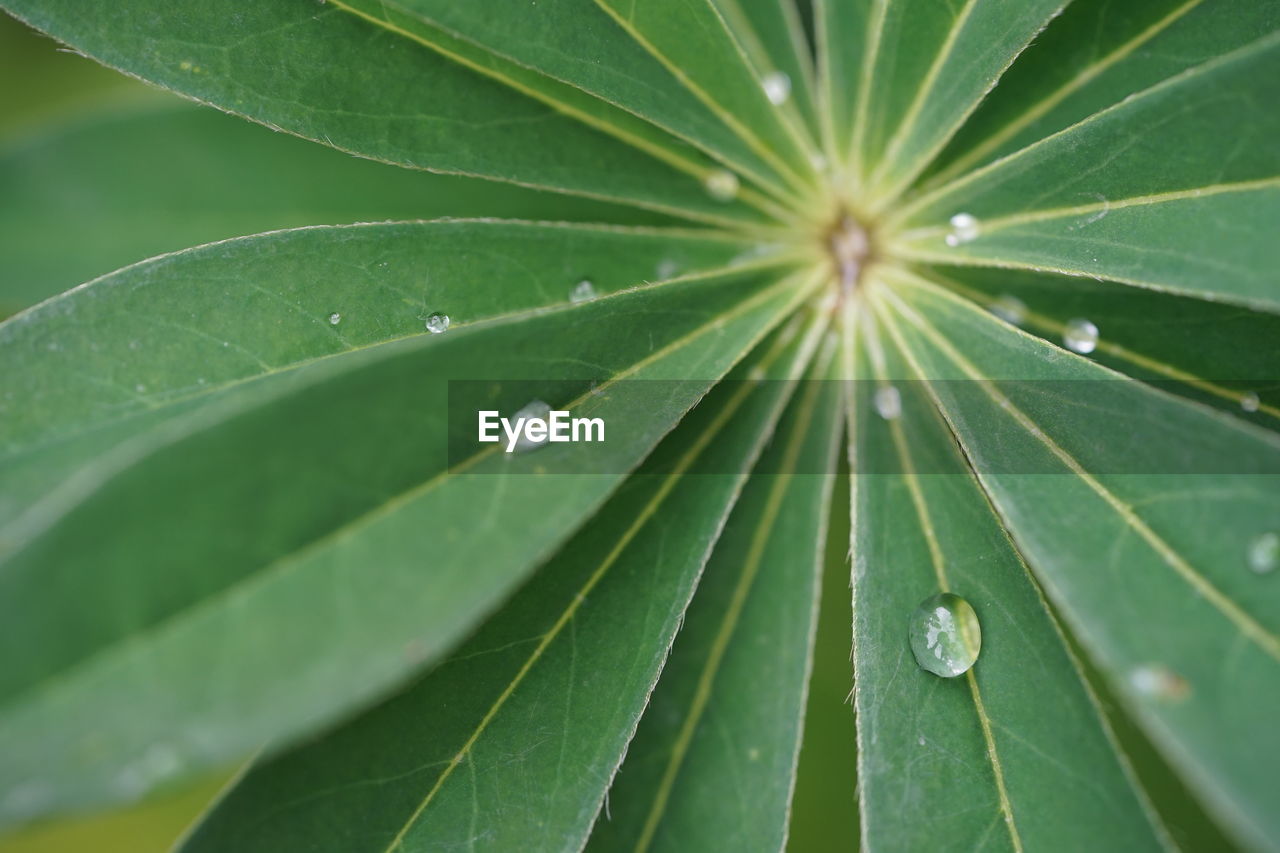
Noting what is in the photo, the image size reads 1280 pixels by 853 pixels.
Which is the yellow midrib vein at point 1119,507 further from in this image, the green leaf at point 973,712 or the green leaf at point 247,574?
the green leaf at point 247,574

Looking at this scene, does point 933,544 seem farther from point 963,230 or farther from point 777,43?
point 777,43

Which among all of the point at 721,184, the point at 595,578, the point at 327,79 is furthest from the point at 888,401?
the point at 327,79

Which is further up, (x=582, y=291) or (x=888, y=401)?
(x=582, y=291)

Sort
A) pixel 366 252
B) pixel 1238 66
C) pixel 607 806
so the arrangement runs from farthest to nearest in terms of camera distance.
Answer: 1. pixel 607 806
2. pixel 366 252
3. pixel 1238 66

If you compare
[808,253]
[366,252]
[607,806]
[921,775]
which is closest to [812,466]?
[808,253]

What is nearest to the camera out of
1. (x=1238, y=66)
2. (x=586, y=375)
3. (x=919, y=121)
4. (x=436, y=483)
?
(x=436, y=483)

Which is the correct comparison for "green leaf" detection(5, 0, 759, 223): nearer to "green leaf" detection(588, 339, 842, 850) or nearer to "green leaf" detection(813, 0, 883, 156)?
"green leaf" detection(813, 0, 883, 156)

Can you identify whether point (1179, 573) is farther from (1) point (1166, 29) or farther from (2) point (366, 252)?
(2) point (366, 252)

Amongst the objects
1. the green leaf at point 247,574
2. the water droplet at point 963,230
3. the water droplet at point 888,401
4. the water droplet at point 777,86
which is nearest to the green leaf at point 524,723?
the water droplet at point 888,401
